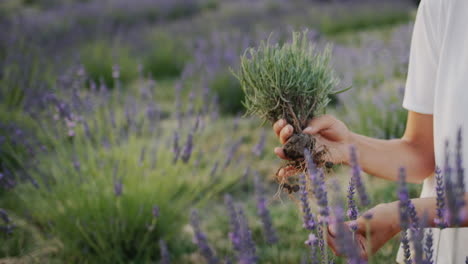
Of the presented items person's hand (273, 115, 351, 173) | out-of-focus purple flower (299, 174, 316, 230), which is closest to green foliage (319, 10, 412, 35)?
person's hand (273, 115, 351, 173)

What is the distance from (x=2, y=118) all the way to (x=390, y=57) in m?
3.68

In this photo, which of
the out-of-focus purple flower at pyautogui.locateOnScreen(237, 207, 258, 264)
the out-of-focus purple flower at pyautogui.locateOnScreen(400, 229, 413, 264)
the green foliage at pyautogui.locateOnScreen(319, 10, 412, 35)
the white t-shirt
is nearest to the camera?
the out-of-focus purple flower at pyautogui.locateOnScreen(237, 207, 258, 264)

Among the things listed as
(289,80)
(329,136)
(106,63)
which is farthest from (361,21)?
(289,80)

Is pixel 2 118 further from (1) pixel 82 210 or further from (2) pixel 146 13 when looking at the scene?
(2) pixel 146 13

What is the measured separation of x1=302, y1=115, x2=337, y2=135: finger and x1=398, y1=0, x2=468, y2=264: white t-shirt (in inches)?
11.3

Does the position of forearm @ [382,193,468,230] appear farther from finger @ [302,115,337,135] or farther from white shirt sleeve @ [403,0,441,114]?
white shirt sleeve @ [403,0,441,114]

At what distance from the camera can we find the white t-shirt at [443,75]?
1136 mm

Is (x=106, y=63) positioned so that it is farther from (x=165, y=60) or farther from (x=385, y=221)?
(x=385, y=221)

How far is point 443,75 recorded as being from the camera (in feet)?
3.94

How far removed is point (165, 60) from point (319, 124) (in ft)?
19.2

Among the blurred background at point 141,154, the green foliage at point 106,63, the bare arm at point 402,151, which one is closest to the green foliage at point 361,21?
the blurred background at point 141,154

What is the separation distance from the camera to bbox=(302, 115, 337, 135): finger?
121cm

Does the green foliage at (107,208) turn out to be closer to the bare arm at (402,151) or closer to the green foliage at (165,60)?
the bare arm at (402,151)

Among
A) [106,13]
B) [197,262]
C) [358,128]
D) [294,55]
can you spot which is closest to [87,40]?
[106,13]
